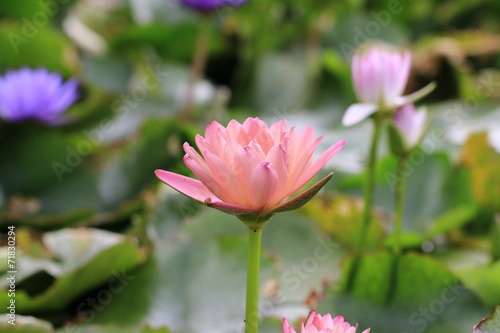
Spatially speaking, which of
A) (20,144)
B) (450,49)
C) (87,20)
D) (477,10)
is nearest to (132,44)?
(87,20)

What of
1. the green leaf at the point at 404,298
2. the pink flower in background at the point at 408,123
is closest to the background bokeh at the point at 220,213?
the green leaf at the point at 404,298

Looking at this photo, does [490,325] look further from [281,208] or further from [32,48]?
[32,48]

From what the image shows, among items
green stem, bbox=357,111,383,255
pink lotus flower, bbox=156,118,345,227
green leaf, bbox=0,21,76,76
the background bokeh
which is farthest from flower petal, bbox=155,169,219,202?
green leaf, bbox=0,21,76,76

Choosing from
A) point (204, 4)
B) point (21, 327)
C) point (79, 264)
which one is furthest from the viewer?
point (204, 4)

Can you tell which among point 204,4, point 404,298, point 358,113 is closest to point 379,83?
point 358,113

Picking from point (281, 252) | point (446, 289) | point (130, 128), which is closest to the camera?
point (446, 289)

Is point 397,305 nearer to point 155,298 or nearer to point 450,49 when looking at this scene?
point 155,298
